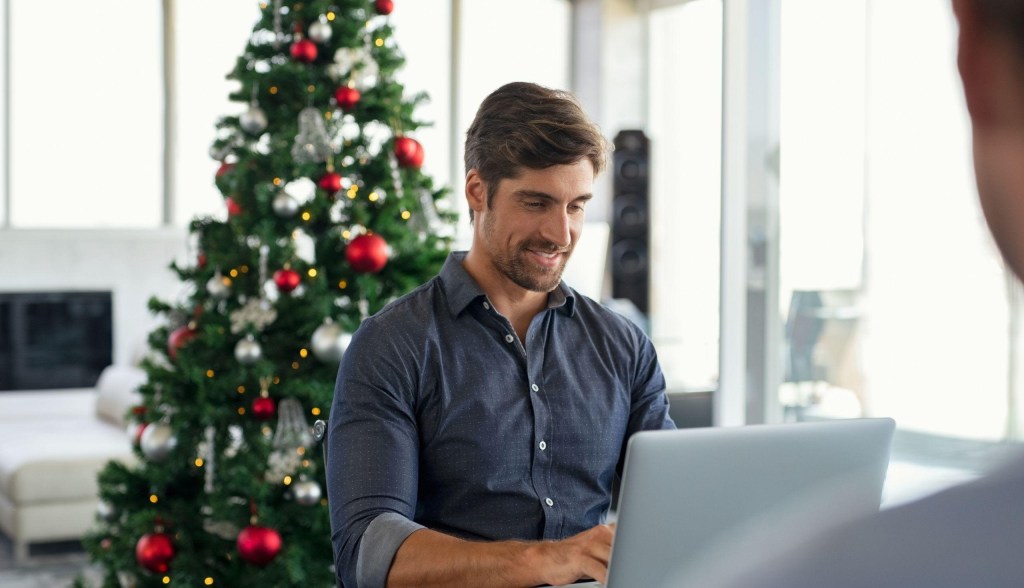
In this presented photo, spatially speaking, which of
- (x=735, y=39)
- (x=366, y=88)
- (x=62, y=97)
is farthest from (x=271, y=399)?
(x=62, y=97)

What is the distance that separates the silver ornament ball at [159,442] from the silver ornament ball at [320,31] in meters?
1.05

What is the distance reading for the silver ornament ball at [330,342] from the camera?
2646 mm

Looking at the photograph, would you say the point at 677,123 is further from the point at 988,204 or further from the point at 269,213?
the point at 988,204

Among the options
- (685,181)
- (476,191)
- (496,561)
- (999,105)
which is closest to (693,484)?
(496,561)

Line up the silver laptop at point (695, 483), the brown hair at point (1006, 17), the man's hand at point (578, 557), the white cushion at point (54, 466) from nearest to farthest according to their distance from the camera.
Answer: the brown hair at point (1006, 17) < the silver laptop at point (695, 483) < the man's hand at point (578, 557) < the white cushion at point (54, 466)

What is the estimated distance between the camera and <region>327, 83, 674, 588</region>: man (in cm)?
160

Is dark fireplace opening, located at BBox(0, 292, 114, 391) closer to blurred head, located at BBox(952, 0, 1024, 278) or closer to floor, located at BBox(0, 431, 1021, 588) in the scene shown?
floor, located at BBox(0, 431, 1021, 588)

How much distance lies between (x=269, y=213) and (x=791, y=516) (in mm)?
2651

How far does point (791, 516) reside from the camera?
25 centimetres

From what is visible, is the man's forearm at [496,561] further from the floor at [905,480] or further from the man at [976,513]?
the man at [976,513]

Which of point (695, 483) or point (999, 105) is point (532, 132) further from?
point (999, 105)

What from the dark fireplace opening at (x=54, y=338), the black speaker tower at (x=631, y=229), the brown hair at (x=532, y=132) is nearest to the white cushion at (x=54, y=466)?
the dark fireplace opening at (x=54, y=338)

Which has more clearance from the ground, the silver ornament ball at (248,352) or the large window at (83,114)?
the large window at (83,114)

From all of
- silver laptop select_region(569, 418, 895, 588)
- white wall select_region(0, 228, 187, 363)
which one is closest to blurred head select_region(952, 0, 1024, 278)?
silver laptop select_region(569, 418, 895, 588)
